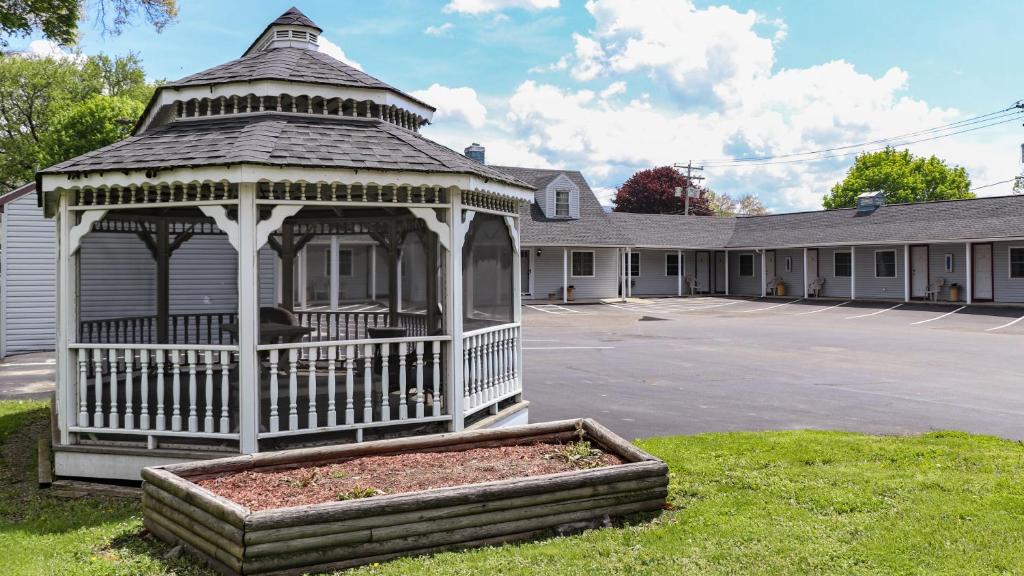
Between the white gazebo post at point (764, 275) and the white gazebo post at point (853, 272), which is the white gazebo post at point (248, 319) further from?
the white gazebo post at point (764, 275)

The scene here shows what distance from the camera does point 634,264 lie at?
3966 cm

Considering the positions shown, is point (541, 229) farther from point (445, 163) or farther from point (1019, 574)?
point (1019, 574)

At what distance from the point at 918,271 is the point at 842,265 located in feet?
12.2

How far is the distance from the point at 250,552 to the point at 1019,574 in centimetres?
475

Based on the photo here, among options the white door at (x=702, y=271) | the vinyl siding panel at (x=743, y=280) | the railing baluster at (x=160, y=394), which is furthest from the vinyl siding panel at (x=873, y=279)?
the railing baluster at (x=160, y=394)

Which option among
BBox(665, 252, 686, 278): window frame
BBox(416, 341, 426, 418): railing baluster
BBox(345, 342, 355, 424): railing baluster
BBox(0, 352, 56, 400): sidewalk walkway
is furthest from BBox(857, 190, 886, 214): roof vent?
BBox(345, 342, 355, 424): railing baluster

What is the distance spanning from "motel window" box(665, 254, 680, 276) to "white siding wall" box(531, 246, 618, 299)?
513 cm

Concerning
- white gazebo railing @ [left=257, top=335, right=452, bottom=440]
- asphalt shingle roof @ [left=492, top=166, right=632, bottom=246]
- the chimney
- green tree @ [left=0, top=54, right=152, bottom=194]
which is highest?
green tree @ [left=0, top=54, right=152, bottom=194]

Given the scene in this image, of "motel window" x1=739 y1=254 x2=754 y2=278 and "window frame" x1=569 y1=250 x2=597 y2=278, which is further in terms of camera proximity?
"motel window" x1=739 y1=254 x2=754 y2=278

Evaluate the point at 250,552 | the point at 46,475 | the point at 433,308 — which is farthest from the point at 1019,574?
the point at 46,475

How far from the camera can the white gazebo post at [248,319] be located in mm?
6516

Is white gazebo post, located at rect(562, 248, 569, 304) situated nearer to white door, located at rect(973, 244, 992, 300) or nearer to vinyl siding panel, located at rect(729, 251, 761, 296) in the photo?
vinyl siding panel, located at rect(729, 251, 761, 296)

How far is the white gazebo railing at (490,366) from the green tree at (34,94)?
42530 mm

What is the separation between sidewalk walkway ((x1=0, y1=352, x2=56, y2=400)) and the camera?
12.5 meters
